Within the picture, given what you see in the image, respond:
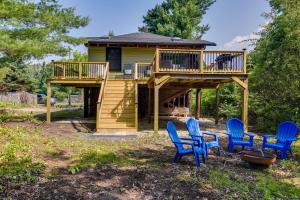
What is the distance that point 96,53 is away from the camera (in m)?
16.5

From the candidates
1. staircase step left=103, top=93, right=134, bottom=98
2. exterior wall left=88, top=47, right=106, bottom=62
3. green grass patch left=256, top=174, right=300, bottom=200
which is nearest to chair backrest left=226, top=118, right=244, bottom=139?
green grass patch left=256, top=174, right=300, bottom=200

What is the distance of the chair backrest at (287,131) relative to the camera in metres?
7.84

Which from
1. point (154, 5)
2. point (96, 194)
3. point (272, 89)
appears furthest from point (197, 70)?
point (154, 5)

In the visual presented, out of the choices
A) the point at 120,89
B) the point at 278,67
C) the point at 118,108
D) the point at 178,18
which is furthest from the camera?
the point at 178,18

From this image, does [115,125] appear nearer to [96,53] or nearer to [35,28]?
[35,28]

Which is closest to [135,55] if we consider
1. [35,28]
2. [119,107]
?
[119,107]

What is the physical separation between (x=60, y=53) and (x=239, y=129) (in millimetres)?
8209

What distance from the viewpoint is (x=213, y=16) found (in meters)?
35.6

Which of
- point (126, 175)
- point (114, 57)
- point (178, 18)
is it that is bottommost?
point (126, 175)

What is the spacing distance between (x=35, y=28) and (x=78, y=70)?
10.9 ft

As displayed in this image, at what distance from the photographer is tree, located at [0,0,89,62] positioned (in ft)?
32.7

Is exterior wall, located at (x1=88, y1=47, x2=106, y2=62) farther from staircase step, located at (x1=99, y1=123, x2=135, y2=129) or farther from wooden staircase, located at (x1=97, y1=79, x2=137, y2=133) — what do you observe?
staircase step, located at (x1=99, y1=123, x2=135, y2=129)

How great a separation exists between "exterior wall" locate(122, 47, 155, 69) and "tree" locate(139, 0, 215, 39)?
584 inches

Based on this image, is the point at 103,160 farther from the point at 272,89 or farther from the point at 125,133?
the point at 272,89
